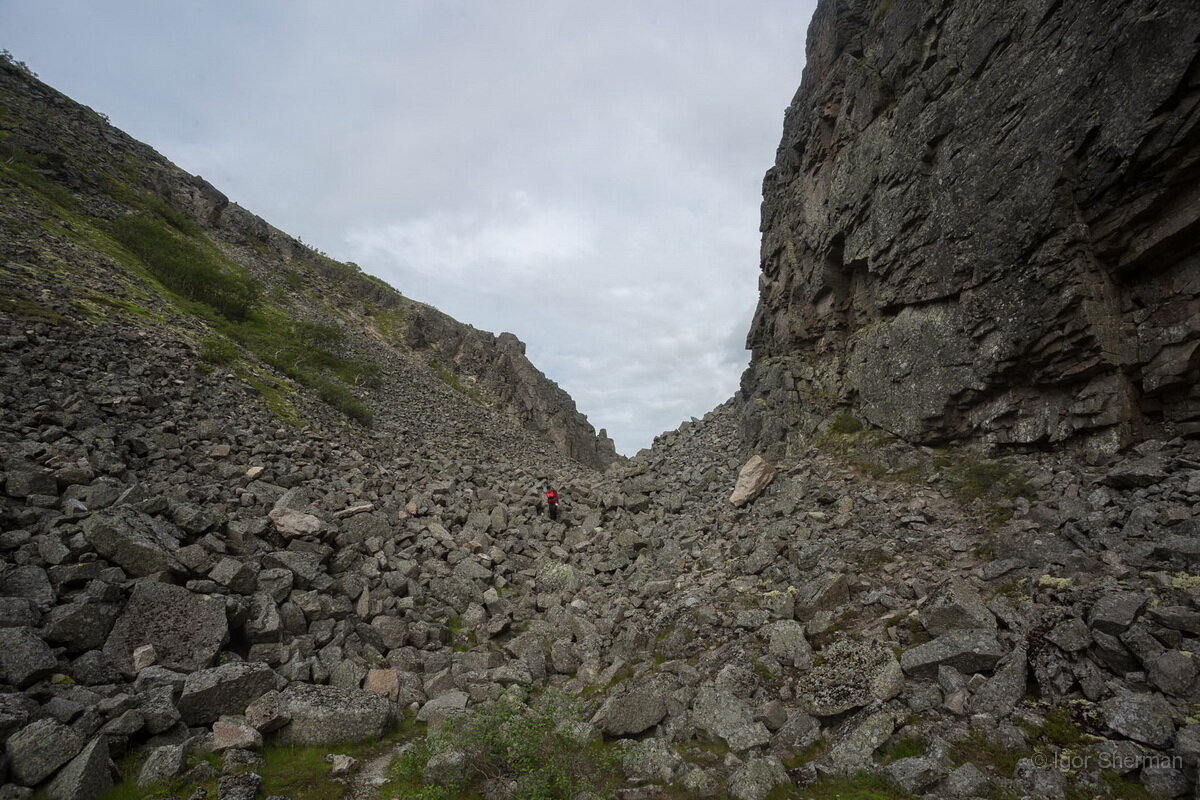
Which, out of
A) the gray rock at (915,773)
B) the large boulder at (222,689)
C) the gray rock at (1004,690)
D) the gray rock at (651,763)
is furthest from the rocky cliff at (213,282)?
the gray rock at (1004,690)

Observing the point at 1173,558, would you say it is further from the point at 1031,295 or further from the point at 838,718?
the point at 1031,295

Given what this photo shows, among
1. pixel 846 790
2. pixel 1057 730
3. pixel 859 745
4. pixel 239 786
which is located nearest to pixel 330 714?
pixel 239 786

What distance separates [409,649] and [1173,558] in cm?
1724

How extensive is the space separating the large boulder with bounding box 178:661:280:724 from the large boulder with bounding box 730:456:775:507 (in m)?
17.2

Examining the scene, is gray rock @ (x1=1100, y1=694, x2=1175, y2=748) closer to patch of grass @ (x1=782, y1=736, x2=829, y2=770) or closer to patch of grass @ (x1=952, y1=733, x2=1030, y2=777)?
patch of grass @ (x1=952, y1=733, x2=1030, y2=777)

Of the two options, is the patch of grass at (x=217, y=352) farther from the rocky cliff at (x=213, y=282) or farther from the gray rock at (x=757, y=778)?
the gray rock at (x=757, y=778)

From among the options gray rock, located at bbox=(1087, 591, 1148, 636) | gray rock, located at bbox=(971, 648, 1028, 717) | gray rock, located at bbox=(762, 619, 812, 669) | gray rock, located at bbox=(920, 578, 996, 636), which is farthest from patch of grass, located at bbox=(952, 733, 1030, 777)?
gray rock, located at bbox=(762, 619, 812, 669)

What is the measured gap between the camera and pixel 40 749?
696cm

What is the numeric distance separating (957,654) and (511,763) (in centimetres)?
803

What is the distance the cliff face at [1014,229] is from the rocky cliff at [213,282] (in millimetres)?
31667

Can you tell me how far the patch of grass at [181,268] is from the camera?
37625 mm

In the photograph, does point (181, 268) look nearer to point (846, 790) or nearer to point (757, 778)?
point (757, 778)

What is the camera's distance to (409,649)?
1409 centimetres

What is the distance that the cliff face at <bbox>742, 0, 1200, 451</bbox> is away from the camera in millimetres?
11883
